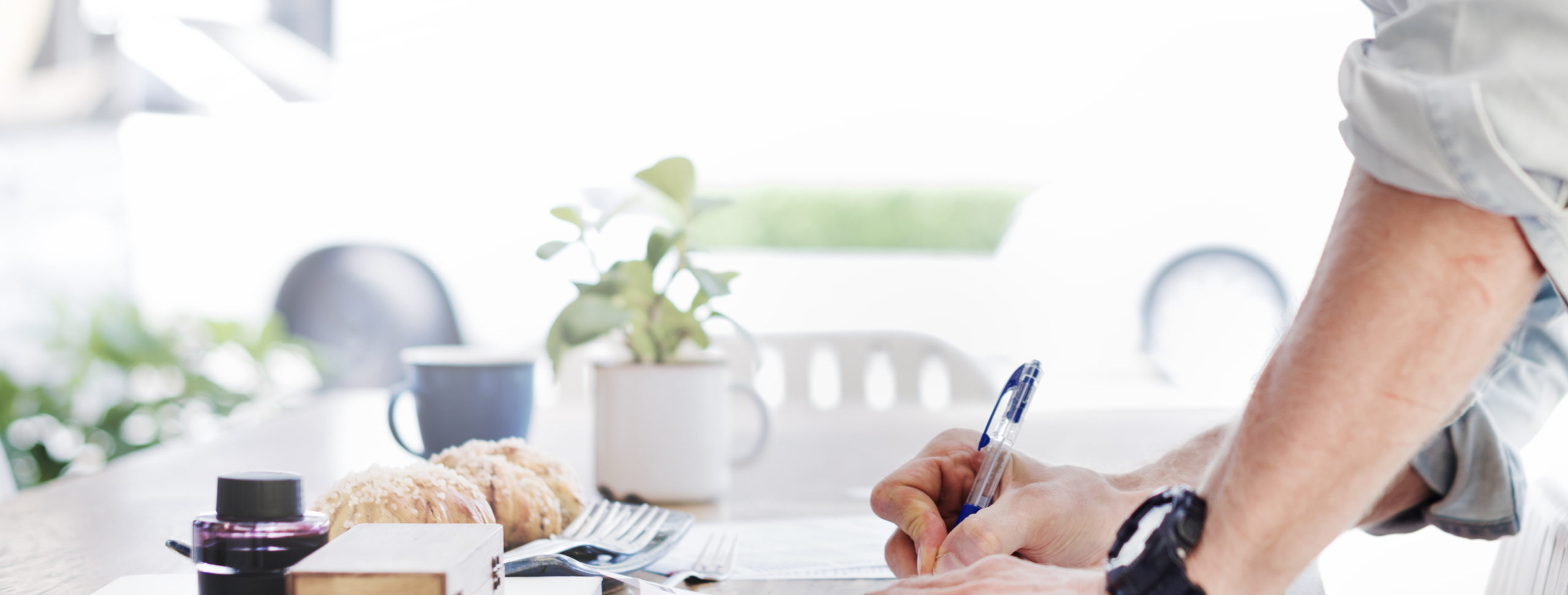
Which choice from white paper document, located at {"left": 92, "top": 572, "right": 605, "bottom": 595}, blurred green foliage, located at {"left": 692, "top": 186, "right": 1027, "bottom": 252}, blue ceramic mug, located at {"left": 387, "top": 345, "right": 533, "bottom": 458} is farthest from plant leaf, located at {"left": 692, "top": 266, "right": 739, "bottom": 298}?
blurred green foliage, located at {"left": 692, "top": 186, "right": 1027, "bottom": 252}

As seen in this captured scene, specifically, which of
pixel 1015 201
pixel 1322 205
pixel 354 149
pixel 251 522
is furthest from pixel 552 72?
pixel 251 522

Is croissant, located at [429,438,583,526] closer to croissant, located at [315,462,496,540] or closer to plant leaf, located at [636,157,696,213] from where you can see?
croissant, located at [315,462,496,540]

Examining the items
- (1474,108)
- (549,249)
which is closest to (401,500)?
(549,249)

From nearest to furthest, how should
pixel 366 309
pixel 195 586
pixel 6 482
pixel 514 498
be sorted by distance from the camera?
pixel 195 586 < pixel 514 498 < pixel 6 482 < pixel 366 309

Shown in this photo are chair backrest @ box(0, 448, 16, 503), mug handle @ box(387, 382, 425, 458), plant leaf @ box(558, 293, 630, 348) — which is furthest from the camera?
chair backrest @ box(0, 448, 16, 503)

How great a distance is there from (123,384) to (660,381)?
2.41 meters

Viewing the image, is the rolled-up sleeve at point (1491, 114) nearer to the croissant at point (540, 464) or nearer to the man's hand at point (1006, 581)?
the man's hand at point (1006, 581)

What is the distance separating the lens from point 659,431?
894 mm

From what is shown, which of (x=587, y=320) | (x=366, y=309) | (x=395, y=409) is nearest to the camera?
(x=587, y=320)

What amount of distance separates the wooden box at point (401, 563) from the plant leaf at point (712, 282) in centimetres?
42

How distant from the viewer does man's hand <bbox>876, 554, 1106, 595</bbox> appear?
50 centimetres

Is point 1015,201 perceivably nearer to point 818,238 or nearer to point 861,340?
point 818,238

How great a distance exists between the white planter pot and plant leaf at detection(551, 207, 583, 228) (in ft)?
0.42

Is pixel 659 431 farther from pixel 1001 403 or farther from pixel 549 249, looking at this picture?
pixel 1001 403
